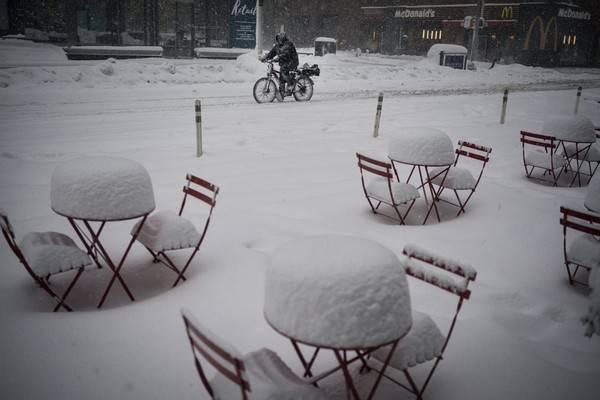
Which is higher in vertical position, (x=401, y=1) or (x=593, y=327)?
(x=401, y=1)

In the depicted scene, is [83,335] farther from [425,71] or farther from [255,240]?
[425,71]

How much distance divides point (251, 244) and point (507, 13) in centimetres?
3972

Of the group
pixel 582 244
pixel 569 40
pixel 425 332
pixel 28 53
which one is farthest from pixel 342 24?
pixel 425 332

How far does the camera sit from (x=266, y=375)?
8.93ft

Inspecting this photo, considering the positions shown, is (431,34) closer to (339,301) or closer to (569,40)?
(569,40)

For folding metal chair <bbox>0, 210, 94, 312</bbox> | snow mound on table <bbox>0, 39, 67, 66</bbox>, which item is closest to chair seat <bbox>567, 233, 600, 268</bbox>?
folding metal chair <bbox>0, 210, 94, 312</bbox>

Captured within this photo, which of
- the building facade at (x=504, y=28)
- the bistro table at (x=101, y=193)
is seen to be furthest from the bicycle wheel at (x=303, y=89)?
the building facade at (x=504, y=28)

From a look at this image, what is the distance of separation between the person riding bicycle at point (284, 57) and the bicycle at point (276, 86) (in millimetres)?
123

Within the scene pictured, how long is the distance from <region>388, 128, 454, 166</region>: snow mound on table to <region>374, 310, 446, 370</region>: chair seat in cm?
339

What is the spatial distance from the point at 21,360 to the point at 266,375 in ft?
6.06

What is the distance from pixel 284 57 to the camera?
→ 14.6 metres

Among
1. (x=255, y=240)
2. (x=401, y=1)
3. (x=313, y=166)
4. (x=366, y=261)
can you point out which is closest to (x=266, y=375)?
(x=366, y=261)

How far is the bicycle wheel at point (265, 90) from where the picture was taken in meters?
14.9

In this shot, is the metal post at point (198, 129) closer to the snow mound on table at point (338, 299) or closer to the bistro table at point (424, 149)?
the bistro table at point (424, 149)
